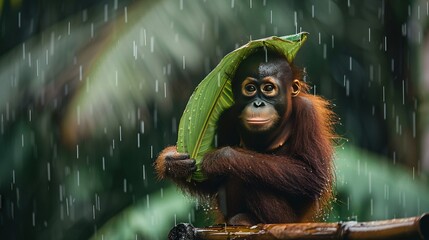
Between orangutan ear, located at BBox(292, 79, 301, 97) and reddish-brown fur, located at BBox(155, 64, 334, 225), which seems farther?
orangutan ear, located at BBox(292, 79, 301, 97)

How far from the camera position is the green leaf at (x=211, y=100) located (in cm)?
328

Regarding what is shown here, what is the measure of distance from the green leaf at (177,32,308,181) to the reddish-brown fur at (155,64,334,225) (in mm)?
50

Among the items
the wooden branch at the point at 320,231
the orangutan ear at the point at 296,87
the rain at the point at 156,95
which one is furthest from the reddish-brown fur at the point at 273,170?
the rain at the point at 156,95

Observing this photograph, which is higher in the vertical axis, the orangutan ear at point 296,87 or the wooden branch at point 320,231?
the orangutan ear at point 296,87

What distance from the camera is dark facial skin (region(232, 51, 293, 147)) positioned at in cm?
339

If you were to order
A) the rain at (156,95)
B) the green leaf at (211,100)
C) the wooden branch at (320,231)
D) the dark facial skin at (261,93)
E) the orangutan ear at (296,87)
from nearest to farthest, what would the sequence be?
the wooden branch at (320,231), the green leaf at (211,100), the dark facial skin at (261,93), the orangutan ear at (296,87), the rain at (156,95)

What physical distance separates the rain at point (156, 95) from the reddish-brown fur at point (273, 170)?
1.75 meters

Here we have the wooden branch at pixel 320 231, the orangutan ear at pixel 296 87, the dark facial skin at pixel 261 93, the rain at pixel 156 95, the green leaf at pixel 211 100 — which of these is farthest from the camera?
the rain at pixel 156 95

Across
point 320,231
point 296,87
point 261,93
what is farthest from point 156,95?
point 320,231

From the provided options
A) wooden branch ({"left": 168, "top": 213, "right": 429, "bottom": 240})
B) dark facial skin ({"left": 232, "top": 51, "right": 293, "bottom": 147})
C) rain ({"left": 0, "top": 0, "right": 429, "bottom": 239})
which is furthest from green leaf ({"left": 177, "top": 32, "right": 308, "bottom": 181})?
rain ({"left": 0, "top": 0, "right": 429, "bottom": 239})

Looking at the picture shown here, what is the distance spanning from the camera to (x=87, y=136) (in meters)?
5.74

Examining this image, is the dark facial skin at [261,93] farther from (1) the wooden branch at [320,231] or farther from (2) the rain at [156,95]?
(2) the rain at [156,95]

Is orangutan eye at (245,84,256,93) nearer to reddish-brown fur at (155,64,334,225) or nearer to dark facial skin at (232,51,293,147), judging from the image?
dark facial skin at (232,51,293,147)

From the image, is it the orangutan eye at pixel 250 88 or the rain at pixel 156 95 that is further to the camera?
the rain at pixel 156 95
